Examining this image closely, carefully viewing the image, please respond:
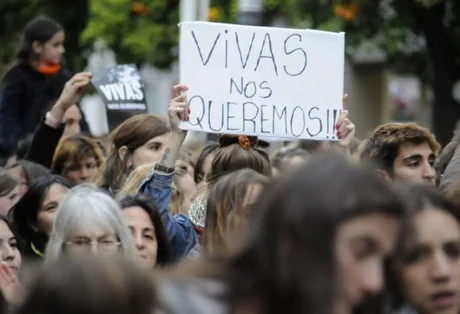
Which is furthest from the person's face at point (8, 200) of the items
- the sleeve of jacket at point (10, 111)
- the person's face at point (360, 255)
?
the person's face at point (360, 255)

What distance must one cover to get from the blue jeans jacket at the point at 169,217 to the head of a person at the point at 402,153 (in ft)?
3.30

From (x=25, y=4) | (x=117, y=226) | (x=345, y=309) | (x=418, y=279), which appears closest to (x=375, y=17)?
(x=25, y=4)

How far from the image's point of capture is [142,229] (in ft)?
18.7

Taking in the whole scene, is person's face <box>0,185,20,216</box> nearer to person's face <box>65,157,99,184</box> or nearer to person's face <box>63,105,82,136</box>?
person's face <box>65,157,99,184</box>

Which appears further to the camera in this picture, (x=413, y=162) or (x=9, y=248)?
(x=413, y=162)

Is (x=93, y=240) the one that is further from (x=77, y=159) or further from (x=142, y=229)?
(x=77, y=159)

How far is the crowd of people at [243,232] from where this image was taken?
252 cm

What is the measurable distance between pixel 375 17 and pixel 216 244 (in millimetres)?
10445

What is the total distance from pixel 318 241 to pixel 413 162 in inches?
166

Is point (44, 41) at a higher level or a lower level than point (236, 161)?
higher

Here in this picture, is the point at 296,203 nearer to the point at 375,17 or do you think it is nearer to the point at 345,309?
the point at 345,309

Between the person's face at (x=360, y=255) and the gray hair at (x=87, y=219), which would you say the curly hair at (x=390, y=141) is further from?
the person's face at (x=360, y=255)

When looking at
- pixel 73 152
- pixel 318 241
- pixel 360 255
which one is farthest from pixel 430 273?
pixel 73 152

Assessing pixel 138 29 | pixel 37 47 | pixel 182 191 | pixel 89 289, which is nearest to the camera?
pixel 89 289
